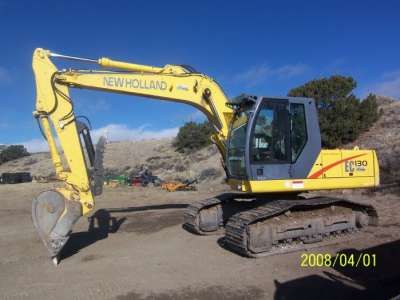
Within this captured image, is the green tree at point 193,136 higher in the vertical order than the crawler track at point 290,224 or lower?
higher

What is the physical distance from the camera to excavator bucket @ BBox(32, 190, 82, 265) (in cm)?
875

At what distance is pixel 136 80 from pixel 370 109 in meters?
17.5

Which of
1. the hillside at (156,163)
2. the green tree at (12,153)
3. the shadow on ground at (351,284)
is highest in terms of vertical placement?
the green tree at (12,153)

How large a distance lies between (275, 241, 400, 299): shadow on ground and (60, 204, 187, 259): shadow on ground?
16.3 feet

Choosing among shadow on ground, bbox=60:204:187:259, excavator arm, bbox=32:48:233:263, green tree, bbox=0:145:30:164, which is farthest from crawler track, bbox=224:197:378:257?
green tree, bbox=0:145:30:164

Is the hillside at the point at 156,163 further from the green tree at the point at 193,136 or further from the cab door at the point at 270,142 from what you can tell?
the cab door at the point at 270,142

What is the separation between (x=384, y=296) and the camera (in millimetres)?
6512

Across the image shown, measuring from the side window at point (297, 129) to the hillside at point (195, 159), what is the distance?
28.1 feet

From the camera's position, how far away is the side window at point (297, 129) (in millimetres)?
9742

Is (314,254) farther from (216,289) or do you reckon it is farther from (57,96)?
(57,96)

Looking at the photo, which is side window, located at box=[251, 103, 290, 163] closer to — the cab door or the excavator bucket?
the cab door

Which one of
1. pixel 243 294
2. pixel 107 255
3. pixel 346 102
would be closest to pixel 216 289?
pixel 243 294

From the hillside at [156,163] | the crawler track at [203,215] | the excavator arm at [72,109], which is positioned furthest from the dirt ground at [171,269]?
the hillside at [156,163]
